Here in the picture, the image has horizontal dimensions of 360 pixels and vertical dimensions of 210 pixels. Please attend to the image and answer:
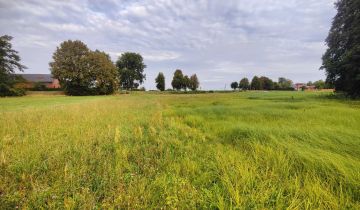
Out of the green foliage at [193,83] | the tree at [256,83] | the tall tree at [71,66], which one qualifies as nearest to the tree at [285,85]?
the tree at [256,83]

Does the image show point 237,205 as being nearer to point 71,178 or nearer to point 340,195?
point 340,195

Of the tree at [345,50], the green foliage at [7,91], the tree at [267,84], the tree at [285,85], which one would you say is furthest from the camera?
the tree at [267,84]

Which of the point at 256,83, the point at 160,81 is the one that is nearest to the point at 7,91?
the point at 160,81

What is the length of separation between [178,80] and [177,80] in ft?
1.46

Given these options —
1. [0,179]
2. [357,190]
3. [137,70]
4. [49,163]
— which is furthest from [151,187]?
[137,70]

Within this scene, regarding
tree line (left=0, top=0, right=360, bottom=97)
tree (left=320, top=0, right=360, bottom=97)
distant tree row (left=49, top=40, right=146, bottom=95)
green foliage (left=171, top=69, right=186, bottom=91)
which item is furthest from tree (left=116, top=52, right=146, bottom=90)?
tree (left=320, top=0, right=360, bottom=97)

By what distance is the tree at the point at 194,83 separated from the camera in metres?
106

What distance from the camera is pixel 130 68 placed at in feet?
289

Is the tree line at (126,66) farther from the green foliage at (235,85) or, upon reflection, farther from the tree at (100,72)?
the green foliage at (235,85)

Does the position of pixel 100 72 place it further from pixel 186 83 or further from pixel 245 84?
pixel 245 84

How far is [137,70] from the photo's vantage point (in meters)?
88.2

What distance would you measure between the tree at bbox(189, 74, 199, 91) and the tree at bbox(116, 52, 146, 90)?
27316 mm

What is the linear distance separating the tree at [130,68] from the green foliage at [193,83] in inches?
1046

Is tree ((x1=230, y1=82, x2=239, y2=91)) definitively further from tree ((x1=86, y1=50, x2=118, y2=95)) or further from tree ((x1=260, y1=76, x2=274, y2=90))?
tree ((x1=86, y1=50, x2=118, y2=95))
